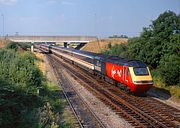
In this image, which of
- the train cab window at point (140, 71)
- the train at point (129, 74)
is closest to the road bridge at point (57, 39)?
the train at point (129, 74)

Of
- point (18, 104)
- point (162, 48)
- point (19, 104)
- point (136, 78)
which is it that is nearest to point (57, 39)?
point (162, 48)

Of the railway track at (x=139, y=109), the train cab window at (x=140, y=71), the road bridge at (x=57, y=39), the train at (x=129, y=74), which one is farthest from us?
the road bridge at (x=57, y=39)

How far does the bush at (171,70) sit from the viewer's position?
28.2 metres

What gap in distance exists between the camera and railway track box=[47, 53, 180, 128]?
1811cm

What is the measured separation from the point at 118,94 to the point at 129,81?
2166mm

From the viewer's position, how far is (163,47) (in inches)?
1299

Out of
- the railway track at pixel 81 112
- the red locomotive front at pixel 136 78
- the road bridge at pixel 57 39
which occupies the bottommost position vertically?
the railway track at pixel 81 112

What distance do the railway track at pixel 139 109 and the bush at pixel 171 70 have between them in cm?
385

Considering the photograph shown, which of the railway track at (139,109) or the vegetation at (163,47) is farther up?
the vegetation at (163,47)

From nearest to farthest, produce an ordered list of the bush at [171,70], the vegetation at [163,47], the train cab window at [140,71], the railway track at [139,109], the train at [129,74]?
the railway track at [139,109], the train at [129,74], the train cab window at [140,71], the bush at [171,70], the vegetation at [163,47]

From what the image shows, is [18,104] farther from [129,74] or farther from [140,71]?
[140,71]

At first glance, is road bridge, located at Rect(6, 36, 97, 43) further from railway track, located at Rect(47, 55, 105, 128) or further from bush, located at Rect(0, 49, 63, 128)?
bush, located at Rect(0, 49, 63, 128)

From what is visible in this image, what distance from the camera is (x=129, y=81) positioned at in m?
25.2

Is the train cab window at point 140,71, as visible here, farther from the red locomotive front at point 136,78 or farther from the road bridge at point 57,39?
the road bridge at point 57,39
